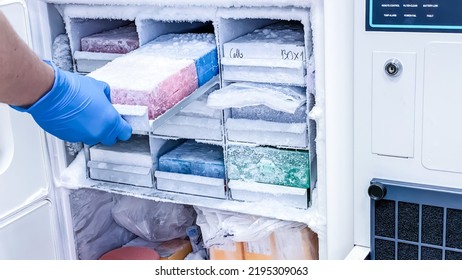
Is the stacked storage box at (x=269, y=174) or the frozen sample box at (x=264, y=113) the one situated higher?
the frozen sample box at (x=264, y=113)

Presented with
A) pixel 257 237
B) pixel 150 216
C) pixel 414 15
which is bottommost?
pixel 150 216

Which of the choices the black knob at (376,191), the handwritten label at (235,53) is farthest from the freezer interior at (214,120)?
the black knob at (376,191)

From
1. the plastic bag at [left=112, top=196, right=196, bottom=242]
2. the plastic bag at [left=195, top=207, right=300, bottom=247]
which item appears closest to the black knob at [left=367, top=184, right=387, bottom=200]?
the plastic bag at [left=195, top=207, right=300, bottom=247]

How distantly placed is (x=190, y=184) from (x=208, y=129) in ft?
0.44

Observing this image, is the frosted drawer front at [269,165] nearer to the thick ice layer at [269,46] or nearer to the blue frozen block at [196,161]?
the blue frozen block at [196,161]

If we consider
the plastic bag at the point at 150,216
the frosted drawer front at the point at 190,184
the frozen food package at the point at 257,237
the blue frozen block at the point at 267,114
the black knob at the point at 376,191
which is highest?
the blue frozen block at the point at 267,114

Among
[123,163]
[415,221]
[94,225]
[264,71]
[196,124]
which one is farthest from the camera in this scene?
[94,225]

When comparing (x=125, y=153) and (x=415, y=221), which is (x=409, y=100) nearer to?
(x=415, y=221)

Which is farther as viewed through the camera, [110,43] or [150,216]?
[150,216]

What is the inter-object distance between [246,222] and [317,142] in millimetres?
290

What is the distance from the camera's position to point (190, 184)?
1.40 m

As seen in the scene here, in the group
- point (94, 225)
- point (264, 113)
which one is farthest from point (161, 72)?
point (94, 225)

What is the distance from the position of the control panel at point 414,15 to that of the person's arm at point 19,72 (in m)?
0.58

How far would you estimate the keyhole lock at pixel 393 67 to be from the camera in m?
1.08
